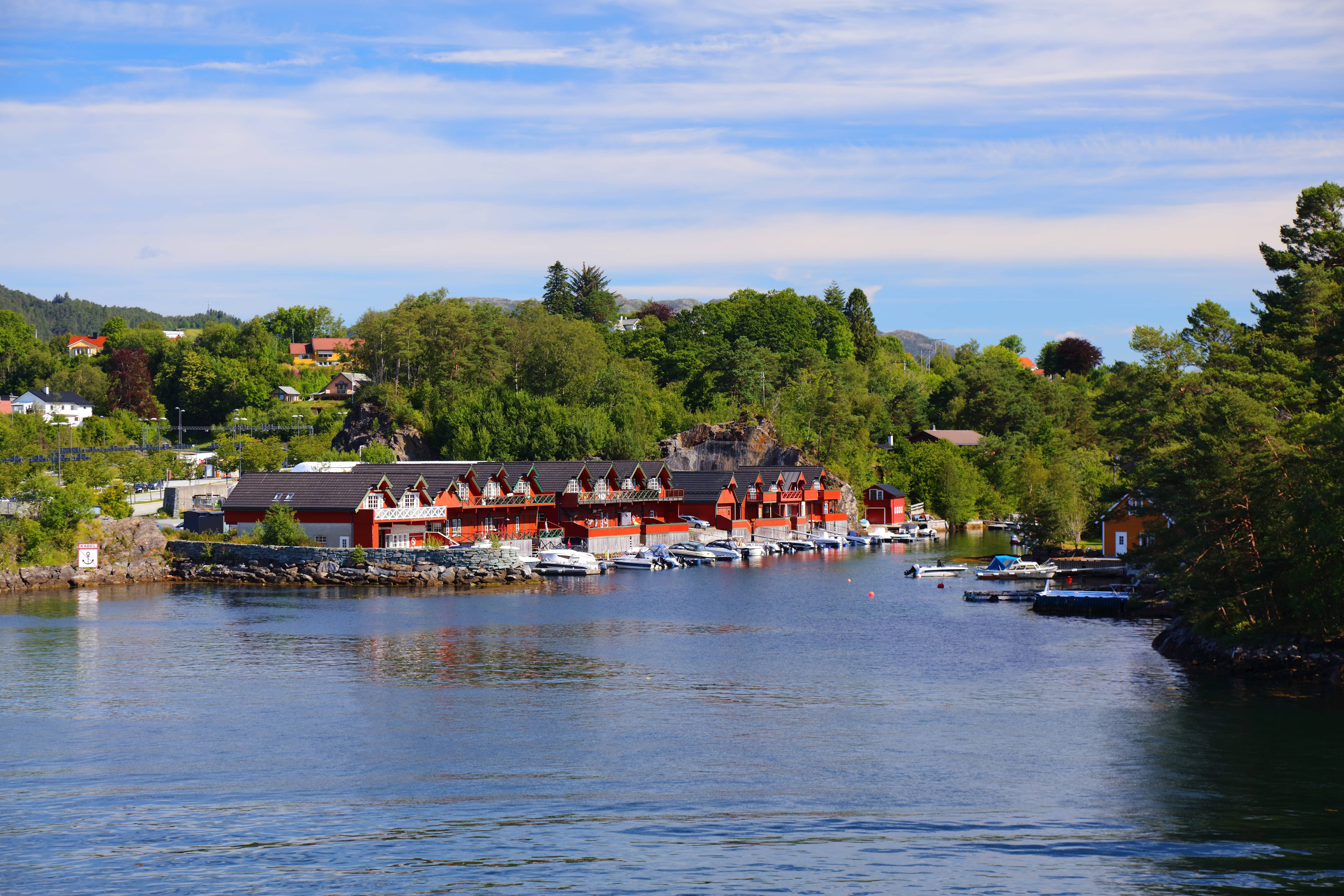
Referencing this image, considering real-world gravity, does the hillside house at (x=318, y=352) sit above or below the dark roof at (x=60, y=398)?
above

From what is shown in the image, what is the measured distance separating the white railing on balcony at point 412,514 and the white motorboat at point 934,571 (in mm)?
30920

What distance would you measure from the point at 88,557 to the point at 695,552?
40.9 metres

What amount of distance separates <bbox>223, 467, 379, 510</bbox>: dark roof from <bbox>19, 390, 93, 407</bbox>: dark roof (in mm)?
87414

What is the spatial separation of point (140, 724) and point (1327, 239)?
2326 inches

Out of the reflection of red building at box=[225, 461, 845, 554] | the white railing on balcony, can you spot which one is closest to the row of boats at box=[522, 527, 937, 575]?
the reflection of red building at box=[225, 461, 845, 554]

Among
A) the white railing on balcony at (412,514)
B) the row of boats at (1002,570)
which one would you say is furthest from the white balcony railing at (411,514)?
the row of boats at (1002,570)

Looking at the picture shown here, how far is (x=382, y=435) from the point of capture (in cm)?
10875

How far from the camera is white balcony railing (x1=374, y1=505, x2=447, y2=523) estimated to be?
73188 mm

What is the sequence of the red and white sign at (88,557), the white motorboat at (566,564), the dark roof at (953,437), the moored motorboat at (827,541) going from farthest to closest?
1. the dark roof at (953,437)
2. the moored motorboat at (827,541)
3. the white motorboat at (566,564)
4. the red and white sign at (88,557)

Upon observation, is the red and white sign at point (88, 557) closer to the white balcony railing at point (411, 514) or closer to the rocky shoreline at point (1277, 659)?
the white balcony railing at point (411, 514)

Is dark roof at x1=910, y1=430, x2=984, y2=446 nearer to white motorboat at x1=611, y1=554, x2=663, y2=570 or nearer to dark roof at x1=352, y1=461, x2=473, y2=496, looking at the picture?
white motorboat at x1=611, y1=554, x2=663, y2=570

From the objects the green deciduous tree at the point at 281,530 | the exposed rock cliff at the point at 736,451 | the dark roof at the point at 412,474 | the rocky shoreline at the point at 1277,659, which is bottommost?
the rocky shoreline at the point at 1277,659

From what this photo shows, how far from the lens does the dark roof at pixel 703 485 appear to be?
99750mm

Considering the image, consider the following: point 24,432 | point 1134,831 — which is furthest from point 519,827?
point 24,432
